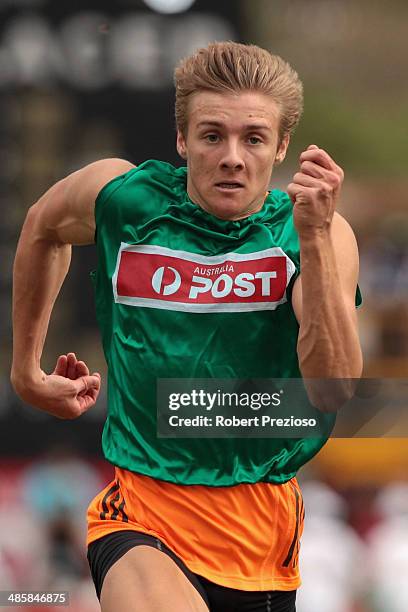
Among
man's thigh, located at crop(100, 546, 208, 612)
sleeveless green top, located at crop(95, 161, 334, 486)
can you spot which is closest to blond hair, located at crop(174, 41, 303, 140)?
sleeveless green top, located at crop(95, 161, 334, 486)

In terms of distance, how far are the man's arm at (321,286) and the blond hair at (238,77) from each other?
1.30 ft

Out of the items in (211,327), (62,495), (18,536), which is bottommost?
(18,536)

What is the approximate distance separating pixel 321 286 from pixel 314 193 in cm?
20

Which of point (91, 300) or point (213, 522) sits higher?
point (91, 300)

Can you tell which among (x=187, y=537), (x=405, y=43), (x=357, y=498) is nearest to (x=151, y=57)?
(x=405, y=43)

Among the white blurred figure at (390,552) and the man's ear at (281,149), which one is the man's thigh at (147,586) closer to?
the man's ear at (281,149)

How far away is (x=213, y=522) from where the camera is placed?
3.31 m

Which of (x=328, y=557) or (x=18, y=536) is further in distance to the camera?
(x=328, y=557)

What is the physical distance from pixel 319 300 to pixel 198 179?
527mm

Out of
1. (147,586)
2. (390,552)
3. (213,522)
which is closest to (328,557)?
(390,552)

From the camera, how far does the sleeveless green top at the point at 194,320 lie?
10.8ft

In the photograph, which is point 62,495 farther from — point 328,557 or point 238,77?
point 238,77

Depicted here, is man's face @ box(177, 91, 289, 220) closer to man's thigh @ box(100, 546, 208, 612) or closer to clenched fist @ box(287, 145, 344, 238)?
clenched fist @ box(287, 145, 344, 238)

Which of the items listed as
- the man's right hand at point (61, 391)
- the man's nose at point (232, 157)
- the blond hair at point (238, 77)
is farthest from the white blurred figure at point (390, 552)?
the man's nose at point (232, 157)
